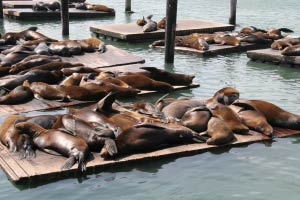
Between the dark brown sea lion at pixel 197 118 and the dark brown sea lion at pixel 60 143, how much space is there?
161 cm

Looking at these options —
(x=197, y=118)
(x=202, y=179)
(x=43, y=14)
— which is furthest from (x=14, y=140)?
(x=43, y=14)

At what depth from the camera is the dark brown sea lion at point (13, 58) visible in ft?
34.9

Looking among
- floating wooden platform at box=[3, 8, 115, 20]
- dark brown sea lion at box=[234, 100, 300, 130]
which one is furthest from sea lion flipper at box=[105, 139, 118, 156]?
floating wooden platform at box=[3, 8, 115, 20]

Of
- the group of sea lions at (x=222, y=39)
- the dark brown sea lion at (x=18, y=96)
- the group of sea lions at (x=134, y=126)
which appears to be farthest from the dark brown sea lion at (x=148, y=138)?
the group of sea lions at (x=222, y=39)

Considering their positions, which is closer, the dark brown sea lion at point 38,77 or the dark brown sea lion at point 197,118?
the dark brown sea lion at point 197,118

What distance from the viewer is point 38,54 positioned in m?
11.3

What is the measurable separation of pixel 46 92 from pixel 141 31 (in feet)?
29.3

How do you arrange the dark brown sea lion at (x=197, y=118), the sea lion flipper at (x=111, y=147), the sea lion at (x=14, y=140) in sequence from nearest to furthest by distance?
the sea lion flipper at (x=111, y=147), the sea lion at (x=14, y=140), the dark brown sea lion at (x=197, y=118)

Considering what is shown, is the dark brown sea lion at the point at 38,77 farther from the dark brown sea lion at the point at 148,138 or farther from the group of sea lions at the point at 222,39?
the group of sea lions at the point at 222,39

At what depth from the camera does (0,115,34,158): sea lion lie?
6133 mm

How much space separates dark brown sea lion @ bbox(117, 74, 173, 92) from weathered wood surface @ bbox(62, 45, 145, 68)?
189 centimetres

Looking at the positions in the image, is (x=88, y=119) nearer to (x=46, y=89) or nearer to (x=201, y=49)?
(x=46, y=89)

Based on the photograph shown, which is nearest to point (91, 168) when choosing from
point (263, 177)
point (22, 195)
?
point (22, 195)

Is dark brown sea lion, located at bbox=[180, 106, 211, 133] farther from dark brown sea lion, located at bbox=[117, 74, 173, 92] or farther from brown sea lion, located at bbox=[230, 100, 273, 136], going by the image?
dark brown sea lion, located at bbox=[117, 74, 173, 92]
